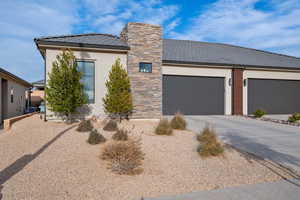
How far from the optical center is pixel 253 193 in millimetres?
3027

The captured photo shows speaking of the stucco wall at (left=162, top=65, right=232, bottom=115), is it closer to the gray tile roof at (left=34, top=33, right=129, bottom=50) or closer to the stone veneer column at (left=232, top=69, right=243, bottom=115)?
the stone veneer column at (left=232, top=69, right=243, bottom=115)

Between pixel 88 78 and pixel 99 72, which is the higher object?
pixel 99 72

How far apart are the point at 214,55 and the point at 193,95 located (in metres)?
4.20

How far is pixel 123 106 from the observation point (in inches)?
381

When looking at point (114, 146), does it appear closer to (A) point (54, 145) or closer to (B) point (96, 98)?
(A) point (54, 145)

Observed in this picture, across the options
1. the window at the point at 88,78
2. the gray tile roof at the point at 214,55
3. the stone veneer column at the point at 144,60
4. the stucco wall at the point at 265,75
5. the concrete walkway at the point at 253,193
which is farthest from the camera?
the stucco wall at the point at 265,75

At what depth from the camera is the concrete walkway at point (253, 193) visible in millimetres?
2867

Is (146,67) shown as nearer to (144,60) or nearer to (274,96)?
(144,60)

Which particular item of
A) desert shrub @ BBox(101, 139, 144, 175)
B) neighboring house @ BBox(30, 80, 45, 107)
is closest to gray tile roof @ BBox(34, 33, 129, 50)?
desert shrub @ BBox(101, 139, 144, 175)

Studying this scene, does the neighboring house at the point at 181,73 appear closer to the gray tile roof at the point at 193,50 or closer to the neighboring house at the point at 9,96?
the gray tile roof at the point at 193,50

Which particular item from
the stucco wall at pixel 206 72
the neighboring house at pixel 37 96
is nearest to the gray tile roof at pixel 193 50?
the stucco wall at pixel 206 72

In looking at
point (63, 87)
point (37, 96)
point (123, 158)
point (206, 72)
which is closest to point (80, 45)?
point (63, 87)

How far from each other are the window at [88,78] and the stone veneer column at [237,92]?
9.76 metres

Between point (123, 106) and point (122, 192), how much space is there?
6.84 meters
